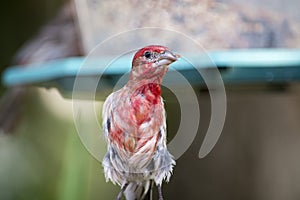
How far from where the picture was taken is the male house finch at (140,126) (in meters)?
0.29

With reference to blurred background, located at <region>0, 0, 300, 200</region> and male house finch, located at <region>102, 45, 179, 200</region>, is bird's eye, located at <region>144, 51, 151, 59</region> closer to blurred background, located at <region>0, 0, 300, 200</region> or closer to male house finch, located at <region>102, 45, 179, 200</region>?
male house finch, located at <region>102, 45, 179, 200</region>

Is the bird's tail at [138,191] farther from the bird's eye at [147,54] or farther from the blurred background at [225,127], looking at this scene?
the blurred background at [225,127]

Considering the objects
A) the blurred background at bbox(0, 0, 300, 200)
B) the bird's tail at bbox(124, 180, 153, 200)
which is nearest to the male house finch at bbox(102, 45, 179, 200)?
the bird's tail at bbox(124, 180, 153, 200)

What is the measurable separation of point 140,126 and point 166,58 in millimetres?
34

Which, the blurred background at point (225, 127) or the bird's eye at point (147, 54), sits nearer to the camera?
the bird's eye at point (147, 54)

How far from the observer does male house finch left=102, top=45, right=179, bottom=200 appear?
0.95 ft

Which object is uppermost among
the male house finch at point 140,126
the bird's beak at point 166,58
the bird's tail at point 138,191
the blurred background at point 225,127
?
the blurred background at point 225,127

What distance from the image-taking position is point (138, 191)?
0.30 meters

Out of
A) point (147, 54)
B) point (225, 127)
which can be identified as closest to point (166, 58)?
point (147, 54)

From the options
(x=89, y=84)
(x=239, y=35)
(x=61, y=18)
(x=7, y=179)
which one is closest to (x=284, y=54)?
(x=239, y=35)

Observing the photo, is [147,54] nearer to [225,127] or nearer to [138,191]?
[138,191]

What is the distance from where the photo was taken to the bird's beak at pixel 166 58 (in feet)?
0.95

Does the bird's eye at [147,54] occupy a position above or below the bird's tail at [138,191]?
above

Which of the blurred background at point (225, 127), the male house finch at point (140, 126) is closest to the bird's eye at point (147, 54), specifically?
the male house finch at point (140, 126)
